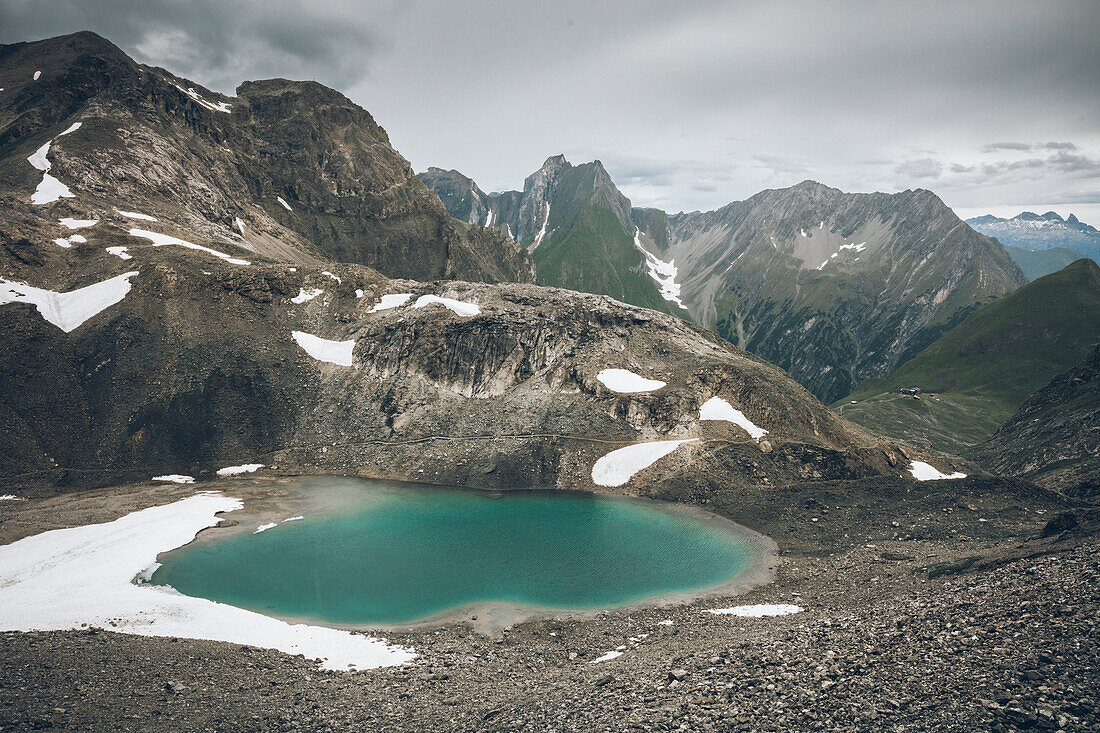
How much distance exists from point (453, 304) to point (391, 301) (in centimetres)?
975

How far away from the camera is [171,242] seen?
81.7 metres

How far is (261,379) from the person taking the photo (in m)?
69.5

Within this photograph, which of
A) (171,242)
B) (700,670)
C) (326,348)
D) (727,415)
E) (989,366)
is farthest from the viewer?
(989,366)

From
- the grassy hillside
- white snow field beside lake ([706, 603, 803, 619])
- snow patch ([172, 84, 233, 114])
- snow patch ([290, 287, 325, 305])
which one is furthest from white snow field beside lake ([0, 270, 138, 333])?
the grassy hillside

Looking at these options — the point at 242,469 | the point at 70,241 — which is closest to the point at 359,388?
the point at 242,469

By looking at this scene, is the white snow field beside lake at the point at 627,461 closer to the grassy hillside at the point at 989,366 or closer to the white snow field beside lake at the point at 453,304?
the white snow field beside lake at the point at 453,304

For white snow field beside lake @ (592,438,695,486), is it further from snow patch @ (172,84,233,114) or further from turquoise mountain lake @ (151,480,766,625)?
snow patch @ (172,84,233,114)

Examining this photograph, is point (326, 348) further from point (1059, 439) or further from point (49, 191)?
point (1059, 439)

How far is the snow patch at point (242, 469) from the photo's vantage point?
202 ft

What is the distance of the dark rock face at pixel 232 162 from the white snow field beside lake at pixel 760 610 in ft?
323

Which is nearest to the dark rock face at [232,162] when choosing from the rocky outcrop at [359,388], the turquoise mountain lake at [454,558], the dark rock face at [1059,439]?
the rocky outcrop at [359,388]

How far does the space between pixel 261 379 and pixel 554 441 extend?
125ft

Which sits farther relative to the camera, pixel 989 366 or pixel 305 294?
pixel 989 366

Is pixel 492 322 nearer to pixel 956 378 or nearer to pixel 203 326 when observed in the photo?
pixel 203 326
